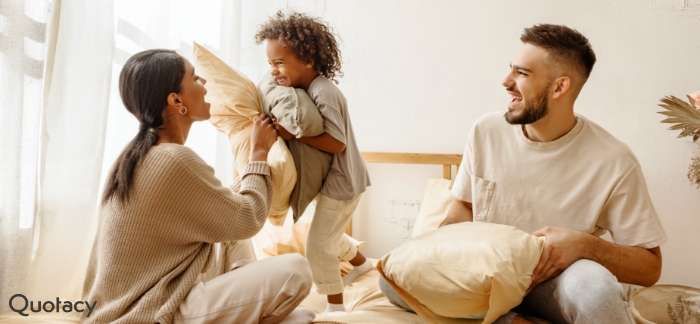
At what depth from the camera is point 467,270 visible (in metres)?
1.16

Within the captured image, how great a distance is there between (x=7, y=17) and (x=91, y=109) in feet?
1.23

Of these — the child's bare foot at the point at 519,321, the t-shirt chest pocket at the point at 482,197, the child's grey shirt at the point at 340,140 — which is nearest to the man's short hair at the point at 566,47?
the t-shirt chest pocket at the point at 482,197

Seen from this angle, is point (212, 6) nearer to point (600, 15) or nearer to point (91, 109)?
point (91, 109)

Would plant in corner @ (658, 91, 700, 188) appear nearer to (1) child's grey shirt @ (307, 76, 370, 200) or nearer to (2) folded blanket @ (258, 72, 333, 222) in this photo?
(1) child's grey shirt @ (307, 76, 370, 200)

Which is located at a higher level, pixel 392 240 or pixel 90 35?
pixel 90 35

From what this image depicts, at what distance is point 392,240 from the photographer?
2.57m

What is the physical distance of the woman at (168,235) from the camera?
1.14 meters

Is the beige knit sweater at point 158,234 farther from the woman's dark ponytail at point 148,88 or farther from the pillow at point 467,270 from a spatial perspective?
the pillow at point 467,270

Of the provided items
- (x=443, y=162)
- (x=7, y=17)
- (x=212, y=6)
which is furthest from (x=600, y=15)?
(x=7, y=17)

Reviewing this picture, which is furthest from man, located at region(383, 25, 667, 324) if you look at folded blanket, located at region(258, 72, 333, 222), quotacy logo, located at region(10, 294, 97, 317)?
quotacy logo, located at region(10, 294, 97, 317)

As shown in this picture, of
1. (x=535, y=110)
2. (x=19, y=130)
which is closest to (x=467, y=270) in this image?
(x=535, y=110)

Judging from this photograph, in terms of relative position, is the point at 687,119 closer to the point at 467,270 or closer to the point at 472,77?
the point at 472,77

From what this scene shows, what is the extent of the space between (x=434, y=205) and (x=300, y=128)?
980mm

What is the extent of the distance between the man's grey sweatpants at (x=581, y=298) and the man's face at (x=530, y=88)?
0.46m
